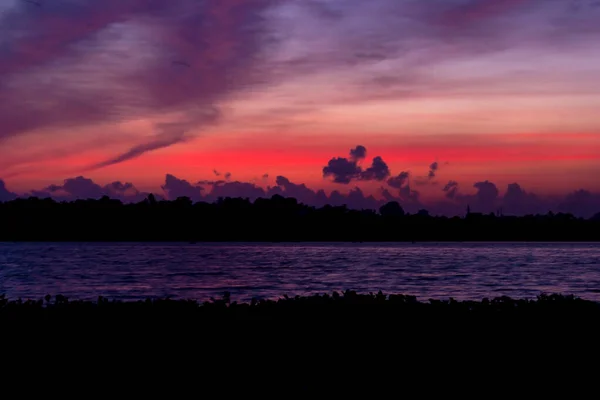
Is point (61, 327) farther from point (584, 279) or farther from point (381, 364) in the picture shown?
point (584, 279)

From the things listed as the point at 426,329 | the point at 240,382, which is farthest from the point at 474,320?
the point at 240,382

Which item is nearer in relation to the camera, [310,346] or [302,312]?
[310,346]

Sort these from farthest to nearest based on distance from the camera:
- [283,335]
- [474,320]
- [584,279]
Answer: [584,279] < [474,320] < [283,335]

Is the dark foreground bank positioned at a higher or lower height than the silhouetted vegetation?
lower

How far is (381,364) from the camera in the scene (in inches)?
519

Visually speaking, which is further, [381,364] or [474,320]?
[474,320]

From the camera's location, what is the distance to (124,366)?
12.8 m

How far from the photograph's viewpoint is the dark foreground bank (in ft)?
41.1

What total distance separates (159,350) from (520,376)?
6.57 m

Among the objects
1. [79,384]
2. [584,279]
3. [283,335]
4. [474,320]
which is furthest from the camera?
[584,279]

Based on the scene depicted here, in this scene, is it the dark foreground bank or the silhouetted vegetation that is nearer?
the dark foreground bank

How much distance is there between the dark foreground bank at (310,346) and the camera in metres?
12.5

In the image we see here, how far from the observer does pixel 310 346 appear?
14.0 meters

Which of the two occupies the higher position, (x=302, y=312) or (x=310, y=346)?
(x=302, y=312)
